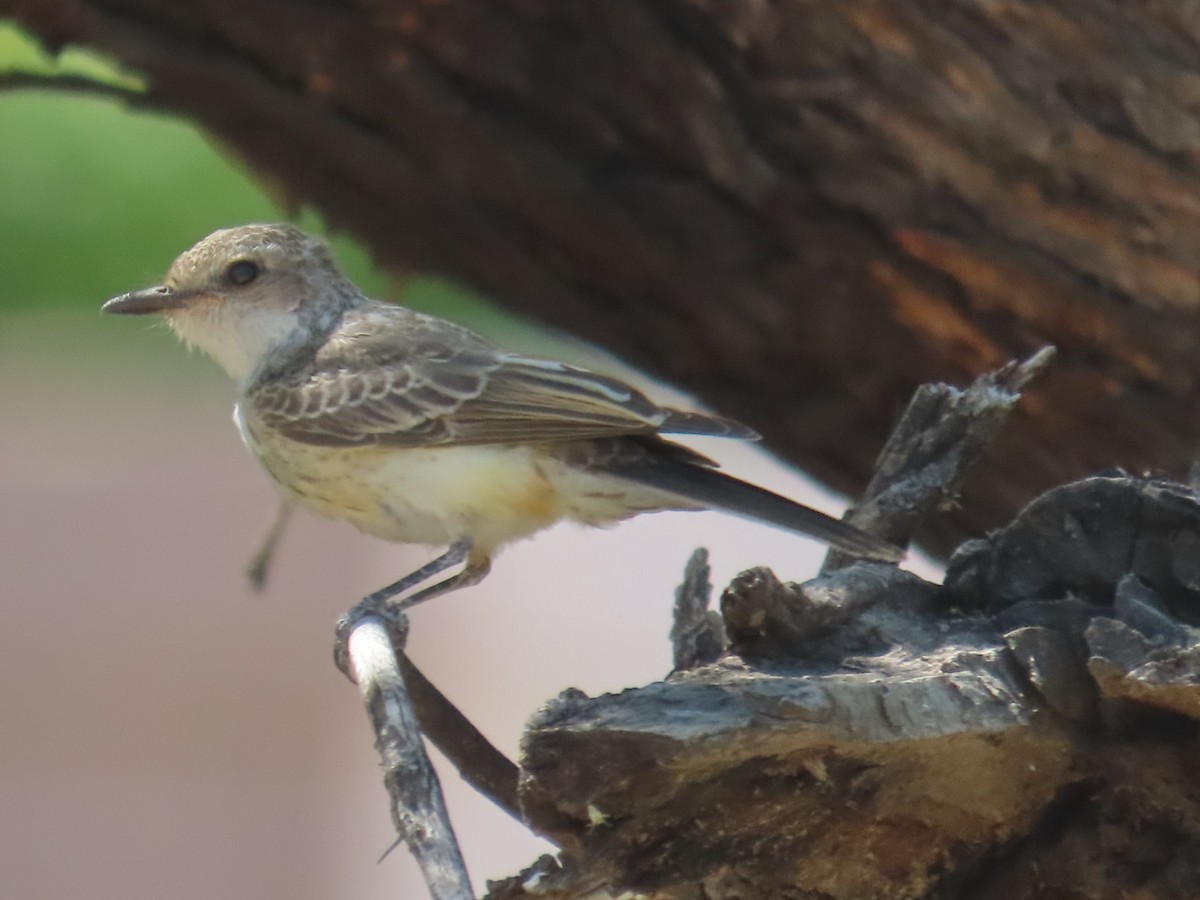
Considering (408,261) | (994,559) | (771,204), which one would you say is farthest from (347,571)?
(994,559)

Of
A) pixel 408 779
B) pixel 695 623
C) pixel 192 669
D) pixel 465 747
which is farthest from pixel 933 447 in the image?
pixel 192 669

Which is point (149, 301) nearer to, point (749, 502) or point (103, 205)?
point (749, 502)

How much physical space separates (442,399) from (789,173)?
2.73ft

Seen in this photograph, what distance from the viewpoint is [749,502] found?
9.93ft

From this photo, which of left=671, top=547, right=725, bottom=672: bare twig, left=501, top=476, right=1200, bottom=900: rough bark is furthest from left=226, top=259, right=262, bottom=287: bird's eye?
left=501, top=476, right=1200, bottom=900: rough bark

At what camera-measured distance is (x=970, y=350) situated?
3.64 metres

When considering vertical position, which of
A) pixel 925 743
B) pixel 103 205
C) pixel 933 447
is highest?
pixel 103 205

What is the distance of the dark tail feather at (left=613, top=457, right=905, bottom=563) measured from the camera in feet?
9.07

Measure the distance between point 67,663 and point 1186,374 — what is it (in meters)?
5.11

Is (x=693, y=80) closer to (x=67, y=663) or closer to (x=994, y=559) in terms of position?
(x=994, y=559)

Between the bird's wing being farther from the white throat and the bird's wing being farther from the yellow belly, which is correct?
the white throat

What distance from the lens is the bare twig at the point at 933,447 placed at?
277cm

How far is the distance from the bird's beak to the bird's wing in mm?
243

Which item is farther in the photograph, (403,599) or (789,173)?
(789,173)
